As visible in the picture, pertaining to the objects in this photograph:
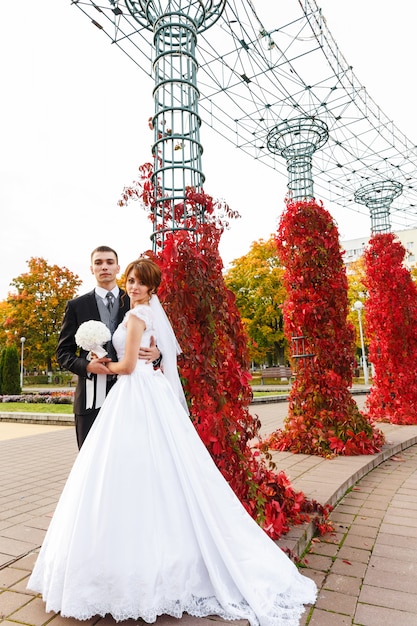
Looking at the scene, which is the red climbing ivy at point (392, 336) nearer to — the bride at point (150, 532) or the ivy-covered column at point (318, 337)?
the ivy-covered column at point (318, 337)

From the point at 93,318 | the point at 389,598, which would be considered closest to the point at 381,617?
the point at 389,598

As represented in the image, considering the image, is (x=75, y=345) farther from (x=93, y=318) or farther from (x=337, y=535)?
(x=337, y=535)

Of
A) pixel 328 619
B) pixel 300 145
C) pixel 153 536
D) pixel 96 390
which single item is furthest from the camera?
pixel 300 145

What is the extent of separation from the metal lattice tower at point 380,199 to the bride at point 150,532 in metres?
8.44

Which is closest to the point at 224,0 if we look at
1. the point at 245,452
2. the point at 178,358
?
the point at 178,358

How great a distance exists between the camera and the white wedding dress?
1.98 metres

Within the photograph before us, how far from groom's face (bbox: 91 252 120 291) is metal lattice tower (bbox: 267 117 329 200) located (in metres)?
4.44

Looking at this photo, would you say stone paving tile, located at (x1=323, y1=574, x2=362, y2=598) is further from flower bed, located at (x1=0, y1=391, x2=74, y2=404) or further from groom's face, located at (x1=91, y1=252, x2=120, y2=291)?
flower bed, located at (x1=0, y1=391, x2=74, y2=404)

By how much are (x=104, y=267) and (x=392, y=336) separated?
23.8ft

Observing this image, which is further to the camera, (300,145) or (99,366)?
(300,145)

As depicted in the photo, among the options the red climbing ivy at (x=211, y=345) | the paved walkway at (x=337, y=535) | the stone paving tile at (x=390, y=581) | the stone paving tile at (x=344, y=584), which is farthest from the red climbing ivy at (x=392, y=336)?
the stone paving tile at (x=344, y=584)

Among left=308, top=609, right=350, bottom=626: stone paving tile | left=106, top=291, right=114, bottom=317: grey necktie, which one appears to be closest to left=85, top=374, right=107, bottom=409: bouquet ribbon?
left=106, top=291, right=114, bottom=317: grey necktie

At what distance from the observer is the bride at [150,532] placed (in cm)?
198

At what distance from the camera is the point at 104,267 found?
9.45 ft
